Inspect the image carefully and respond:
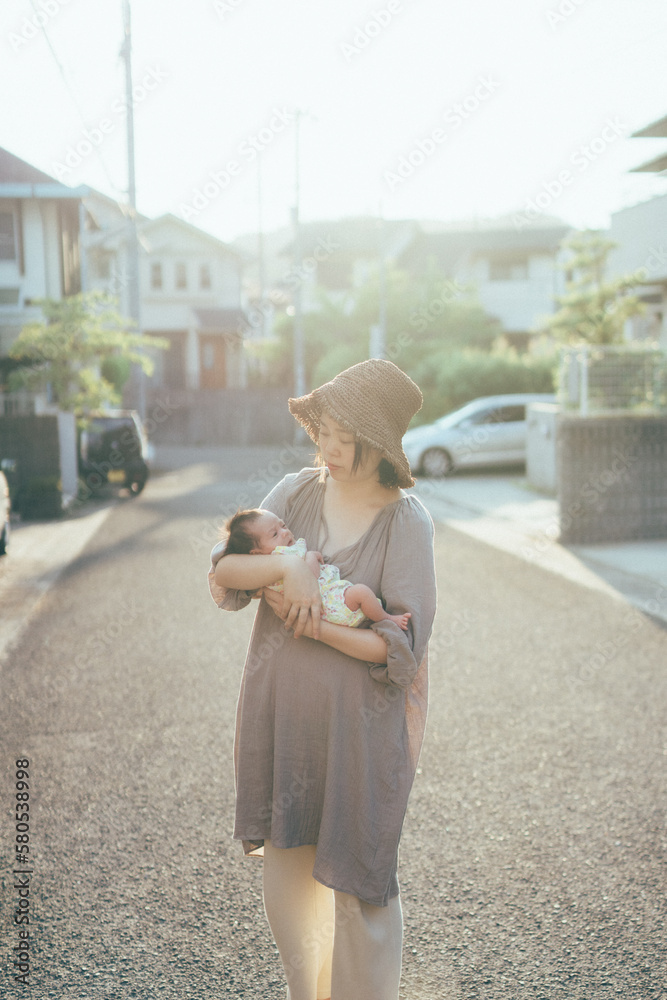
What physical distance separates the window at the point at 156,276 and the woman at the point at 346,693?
4061cm

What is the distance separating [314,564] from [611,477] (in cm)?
957

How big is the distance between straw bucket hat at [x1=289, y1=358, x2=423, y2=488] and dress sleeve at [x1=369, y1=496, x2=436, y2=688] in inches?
5.3

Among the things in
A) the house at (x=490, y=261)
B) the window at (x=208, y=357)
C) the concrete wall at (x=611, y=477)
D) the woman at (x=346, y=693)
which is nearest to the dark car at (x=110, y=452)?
the concrete wall at (x=611, y=477)

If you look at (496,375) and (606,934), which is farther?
(496,375)

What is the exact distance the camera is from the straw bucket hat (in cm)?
232

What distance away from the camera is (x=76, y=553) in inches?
432

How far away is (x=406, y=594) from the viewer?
231cm

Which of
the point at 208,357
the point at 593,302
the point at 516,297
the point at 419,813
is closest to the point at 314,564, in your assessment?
the point at 419,813

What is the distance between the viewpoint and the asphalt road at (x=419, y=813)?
9.68 feet

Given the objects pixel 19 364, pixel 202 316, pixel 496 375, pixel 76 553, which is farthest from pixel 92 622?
pixel 202 316

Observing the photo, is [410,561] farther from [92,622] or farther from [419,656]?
[92,622]

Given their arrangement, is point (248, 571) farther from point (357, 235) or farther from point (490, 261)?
point (357, 235)

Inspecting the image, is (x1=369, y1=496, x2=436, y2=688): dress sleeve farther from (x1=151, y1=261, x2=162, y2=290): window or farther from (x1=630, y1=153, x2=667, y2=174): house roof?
(x1=151, y1=261, x2=162, y2=290): window

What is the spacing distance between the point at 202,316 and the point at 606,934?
39241mm
